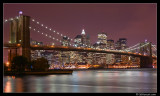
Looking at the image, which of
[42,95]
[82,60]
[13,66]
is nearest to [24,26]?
[13,66]

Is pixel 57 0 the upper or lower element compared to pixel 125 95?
upper

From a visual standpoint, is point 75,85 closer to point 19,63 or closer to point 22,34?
point 19,63

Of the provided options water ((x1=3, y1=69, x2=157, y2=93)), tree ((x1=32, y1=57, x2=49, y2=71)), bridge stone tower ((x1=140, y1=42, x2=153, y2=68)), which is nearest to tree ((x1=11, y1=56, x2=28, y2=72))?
tree ((x1=32, y1=57, x2=49, y2=71))

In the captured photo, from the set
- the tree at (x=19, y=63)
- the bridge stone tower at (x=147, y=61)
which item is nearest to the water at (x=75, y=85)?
the tree at (x=19, y=63)

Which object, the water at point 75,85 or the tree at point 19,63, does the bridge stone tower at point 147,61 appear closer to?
the tree at point 19,63

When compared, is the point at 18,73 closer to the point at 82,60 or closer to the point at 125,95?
the point at 125,95

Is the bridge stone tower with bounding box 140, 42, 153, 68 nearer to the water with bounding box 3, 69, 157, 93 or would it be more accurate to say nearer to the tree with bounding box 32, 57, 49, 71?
the tree with bounding box 32, 57, 49, 71
